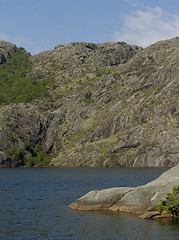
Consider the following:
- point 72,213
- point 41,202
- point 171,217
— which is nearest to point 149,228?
point 171,217

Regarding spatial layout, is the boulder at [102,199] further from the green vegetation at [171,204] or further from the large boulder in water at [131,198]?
the green vegetation at [171,204]

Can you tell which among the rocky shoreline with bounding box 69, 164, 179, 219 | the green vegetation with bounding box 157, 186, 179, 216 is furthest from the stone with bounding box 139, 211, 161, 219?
the green vegetation with bounding box 157, 186, 179, 216

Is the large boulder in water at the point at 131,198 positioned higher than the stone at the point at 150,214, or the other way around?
the large boulder in water at the point at 131,198

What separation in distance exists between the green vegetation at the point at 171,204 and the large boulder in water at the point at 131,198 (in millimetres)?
1088

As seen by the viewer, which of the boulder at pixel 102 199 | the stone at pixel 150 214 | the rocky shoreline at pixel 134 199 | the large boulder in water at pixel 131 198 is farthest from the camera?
the boulder at pixel 102 199

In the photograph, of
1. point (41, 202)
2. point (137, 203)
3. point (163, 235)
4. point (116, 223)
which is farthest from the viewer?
point (41, 202)

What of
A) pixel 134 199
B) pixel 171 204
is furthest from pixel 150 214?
pixel 134 199

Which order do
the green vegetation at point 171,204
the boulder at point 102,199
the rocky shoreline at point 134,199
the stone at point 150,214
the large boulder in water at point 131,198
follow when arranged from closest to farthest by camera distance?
the stone at point 150,214, the green vegetation at point 171,204, the rocky shoreline at point 134,199, the large boulder in water at point 131,198, the boulder at point 102,199

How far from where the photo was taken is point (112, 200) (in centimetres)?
5056

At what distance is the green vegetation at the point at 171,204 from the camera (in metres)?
43.1

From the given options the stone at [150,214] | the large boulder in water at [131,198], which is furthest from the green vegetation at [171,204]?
the large boulder in water at [131,198]

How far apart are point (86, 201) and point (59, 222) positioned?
35.8 feet

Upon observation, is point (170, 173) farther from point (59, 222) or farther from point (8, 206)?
point (8, 206)

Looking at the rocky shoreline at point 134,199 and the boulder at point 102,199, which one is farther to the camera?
the boulder at point 102,199
